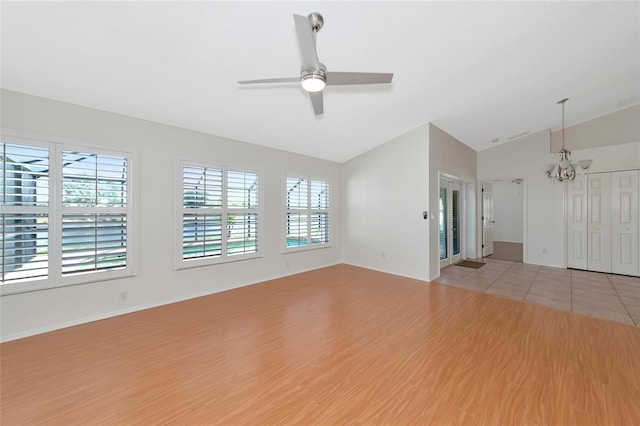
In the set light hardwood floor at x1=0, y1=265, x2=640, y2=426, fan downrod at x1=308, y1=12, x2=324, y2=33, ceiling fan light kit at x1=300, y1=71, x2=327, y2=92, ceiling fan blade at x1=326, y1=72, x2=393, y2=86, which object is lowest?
light hardwood floor at x1=0, y1=265, x2=640, y2=426

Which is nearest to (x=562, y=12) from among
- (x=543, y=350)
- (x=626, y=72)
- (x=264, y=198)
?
(x=626, y=72)

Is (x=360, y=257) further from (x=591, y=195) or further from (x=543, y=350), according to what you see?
(x=591, y=195)

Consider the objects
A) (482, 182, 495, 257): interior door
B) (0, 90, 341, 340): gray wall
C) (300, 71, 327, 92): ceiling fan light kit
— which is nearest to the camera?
(300, 71, 327, 92): ceiling fan light kit

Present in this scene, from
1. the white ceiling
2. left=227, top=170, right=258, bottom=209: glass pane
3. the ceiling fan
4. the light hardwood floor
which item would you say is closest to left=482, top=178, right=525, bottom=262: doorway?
the white ceiling

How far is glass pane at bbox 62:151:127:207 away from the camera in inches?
117

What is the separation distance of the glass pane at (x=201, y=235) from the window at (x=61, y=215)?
716mm

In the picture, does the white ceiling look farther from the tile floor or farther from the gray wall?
the tile floor

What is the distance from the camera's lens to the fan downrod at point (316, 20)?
2.04m

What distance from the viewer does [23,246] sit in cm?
271

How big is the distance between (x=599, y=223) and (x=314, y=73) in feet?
23.5

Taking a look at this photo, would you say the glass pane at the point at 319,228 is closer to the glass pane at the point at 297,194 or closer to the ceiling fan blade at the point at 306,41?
the glass pane at the point at 297,194

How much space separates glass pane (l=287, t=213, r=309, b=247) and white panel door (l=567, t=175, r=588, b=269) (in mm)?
6070

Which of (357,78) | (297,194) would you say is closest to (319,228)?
(297,194)

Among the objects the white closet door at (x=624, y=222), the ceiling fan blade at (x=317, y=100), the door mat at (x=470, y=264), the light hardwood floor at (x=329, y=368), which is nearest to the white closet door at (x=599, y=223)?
the white closet door at (x=624, y=222)
